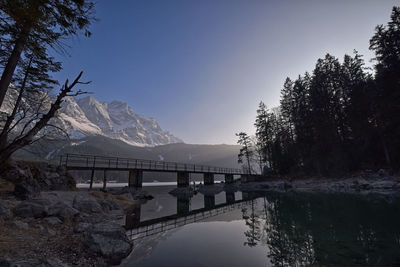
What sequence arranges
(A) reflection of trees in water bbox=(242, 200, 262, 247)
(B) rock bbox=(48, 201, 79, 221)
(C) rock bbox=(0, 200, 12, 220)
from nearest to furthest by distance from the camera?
(C) rock bbox=(0, 200, 12, 220)
(A) reflection of trees in water bbox=(242, 200, 262, 247)
(B) rock bbox=(48, 201, 79, 221)

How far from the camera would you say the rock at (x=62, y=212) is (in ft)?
30.8

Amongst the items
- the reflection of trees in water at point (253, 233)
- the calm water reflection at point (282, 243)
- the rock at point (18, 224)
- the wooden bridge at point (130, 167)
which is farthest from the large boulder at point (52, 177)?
the reflection of trees in water at point (253, 233)

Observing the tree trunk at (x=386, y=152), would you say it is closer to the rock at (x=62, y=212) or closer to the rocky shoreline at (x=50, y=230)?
the rocky shoreline at (x=50, y=230)

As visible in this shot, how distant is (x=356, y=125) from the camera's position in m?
31.5

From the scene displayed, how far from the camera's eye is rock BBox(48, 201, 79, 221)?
9383 millimetres

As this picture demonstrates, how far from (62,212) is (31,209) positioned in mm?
1438

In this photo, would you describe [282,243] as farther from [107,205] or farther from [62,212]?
[107,205]

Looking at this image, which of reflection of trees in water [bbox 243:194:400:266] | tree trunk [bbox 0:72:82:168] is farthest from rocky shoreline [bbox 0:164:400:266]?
reflection of trees in water [bbox 243:194:400:266]

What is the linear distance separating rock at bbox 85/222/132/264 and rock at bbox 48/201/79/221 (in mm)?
4342

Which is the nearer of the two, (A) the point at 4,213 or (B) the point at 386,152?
(A) the point at 4,213

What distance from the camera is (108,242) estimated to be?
20.9 ft

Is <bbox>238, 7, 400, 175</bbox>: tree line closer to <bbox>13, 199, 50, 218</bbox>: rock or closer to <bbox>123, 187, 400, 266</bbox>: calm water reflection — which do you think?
<bbox>123, 187, 400, 266</bbox>: calm water reflection

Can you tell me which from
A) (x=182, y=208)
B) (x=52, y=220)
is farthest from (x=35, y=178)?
(x=182, y=208)

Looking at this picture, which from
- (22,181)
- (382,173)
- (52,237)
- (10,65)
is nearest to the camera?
(10,65)
